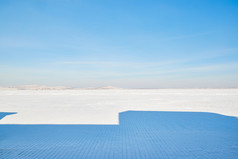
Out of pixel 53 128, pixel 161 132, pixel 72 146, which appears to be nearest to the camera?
pixel 72 146

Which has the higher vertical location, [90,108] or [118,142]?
[90,108]

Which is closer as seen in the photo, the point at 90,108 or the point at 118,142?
the point at 118,142

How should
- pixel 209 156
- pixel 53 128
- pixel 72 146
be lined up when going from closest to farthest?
pixel 209 156 → pixel 72 146 → pixel 53 128

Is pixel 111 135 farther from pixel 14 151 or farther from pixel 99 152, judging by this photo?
pixel 14 151

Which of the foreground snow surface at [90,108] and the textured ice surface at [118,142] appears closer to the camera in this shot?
the textured ice surface at [118,142]

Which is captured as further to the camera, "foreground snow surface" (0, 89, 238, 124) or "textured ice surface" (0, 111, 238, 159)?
"foreground snow surface" (0, 89, 238, 124)

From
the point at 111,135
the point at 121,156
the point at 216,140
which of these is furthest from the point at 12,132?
the point at 216,140

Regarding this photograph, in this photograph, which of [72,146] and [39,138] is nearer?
[72,146]
